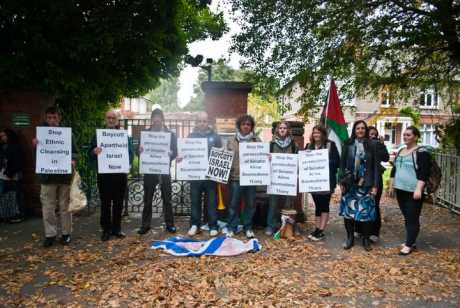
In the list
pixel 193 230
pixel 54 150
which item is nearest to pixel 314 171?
pixel 193 230

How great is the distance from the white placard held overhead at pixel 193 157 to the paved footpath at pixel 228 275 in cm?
109

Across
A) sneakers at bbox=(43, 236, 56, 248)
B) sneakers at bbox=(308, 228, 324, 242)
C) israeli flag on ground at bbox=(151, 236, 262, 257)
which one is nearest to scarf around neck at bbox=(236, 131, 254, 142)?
israeli flag on ground at bbox=(151, 236, 262, 257)

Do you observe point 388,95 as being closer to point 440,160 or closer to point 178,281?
point 440,160

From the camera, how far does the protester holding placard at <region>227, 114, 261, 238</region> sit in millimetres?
6855

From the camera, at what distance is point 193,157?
6848 millimetres

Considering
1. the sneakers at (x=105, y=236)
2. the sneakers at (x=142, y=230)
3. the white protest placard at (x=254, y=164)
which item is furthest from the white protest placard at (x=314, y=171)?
the sneakers at (x=105, y=236)

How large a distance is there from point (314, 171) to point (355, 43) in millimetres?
4251

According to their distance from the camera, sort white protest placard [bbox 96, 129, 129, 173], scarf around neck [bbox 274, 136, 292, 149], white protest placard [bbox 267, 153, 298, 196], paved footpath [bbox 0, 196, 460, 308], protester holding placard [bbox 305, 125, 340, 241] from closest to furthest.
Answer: paved footpath [bbox 0, 196, 460, 308] < white protest placard [bbox 96, 129, 129, 173] < protester holding placard [bbox 305, 125, 340, 241] < white protest placard [bbox 267, 153, 298, 196] < scarf around neck [bbox 274, 136, 292, 149]

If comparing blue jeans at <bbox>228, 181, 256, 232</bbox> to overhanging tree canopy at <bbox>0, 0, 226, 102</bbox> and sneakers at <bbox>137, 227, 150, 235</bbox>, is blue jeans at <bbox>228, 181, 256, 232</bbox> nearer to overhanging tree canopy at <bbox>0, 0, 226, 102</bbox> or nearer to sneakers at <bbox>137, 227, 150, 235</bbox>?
sneakers at <bbox>137, 227, 150, 235</bbox>

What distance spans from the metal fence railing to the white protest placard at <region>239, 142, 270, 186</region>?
5.46 metres

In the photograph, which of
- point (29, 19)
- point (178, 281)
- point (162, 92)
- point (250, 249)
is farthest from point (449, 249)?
point (162, 92)

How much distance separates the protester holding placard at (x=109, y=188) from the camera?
21.0 feet

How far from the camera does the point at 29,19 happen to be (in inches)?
283

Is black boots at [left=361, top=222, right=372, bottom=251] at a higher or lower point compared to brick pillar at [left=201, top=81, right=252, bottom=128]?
lower
